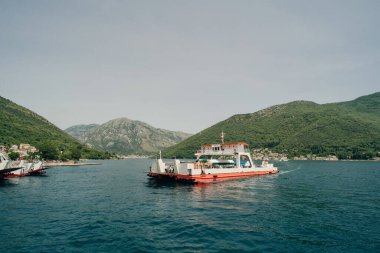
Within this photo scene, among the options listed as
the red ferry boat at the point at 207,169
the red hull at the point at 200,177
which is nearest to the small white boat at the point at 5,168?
the red ferry boat at the point at 207,169

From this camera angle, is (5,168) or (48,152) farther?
(48,152)

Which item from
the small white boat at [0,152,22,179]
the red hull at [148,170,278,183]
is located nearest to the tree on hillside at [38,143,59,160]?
the small white boat at [0,152,22,179]

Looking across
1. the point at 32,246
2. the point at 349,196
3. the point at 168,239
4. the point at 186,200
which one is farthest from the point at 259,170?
the point at 32,246

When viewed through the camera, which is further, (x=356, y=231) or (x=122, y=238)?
(x=356, y=231)

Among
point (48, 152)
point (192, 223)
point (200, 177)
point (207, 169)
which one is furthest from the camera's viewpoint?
point (48, 152)

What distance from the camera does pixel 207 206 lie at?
33.9 metres

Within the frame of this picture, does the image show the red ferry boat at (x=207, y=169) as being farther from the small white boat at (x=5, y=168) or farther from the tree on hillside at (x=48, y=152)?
the tree on hillside at (x=48, y=152)

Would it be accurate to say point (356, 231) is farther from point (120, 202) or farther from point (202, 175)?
point (202, 175)

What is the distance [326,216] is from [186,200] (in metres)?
17.9

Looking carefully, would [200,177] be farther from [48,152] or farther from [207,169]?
[48,152]

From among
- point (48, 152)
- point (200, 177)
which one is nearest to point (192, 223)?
point (200, 177)

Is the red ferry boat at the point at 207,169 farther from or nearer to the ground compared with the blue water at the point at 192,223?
farther from the ground

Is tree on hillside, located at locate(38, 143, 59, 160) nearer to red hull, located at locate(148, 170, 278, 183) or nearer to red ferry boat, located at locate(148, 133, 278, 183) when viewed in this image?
red ferry boat, located at locate(148, 133, 278, 183)

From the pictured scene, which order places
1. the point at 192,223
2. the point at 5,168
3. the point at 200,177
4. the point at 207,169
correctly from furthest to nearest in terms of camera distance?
the point at 5,168 < the point at 207,169 < the point at 200,177 < the point at 192,223
